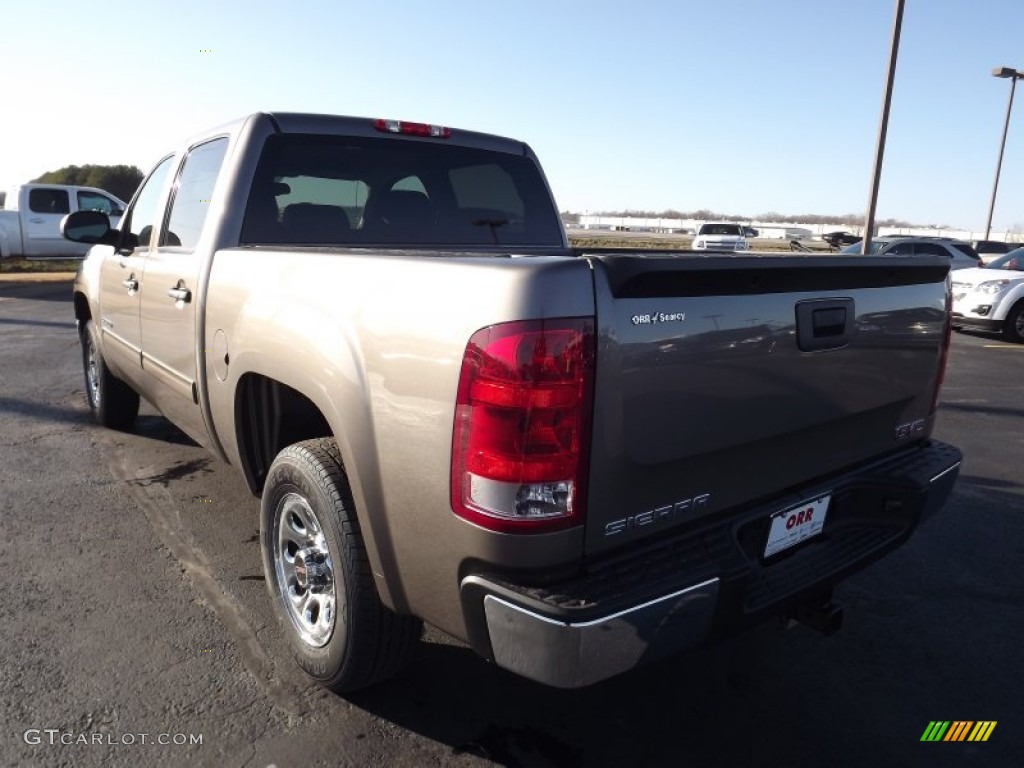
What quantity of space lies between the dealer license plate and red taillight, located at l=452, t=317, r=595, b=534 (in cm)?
79

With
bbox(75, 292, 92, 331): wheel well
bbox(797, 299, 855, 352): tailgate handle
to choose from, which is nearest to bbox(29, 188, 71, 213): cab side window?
bbox(75, 292, 92, 331): wheel well

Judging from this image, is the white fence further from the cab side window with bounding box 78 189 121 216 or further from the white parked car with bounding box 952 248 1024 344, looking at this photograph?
the cab side window with bounding box 78 189 121 216

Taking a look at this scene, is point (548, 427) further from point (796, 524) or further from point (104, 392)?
point (104, 392)

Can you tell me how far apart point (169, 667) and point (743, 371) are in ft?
7.45

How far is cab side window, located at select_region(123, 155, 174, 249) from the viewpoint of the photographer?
177 inches

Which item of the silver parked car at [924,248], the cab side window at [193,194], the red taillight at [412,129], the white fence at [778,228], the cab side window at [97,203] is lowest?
the white fence at [778,228]

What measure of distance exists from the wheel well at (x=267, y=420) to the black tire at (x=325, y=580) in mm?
296

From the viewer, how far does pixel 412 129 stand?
388 centimetres

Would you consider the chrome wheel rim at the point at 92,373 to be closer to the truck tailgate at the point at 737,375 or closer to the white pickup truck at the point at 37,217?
the truck tailgate at the point at 737,375

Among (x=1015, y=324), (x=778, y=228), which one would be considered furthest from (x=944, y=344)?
(x=778, y=228)

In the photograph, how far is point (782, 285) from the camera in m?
2.25

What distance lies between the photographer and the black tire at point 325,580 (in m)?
2.35

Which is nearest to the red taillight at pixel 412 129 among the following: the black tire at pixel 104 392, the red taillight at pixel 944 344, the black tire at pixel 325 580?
the black tire at pixel 325 580

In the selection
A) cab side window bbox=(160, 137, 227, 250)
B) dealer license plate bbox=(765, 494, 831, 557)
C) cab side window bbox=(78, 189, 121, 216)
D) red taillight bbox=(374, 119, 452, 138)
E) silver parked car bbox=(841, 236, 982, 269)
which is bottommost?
dealer license plate bbox=(765, 494, 831, 557)
